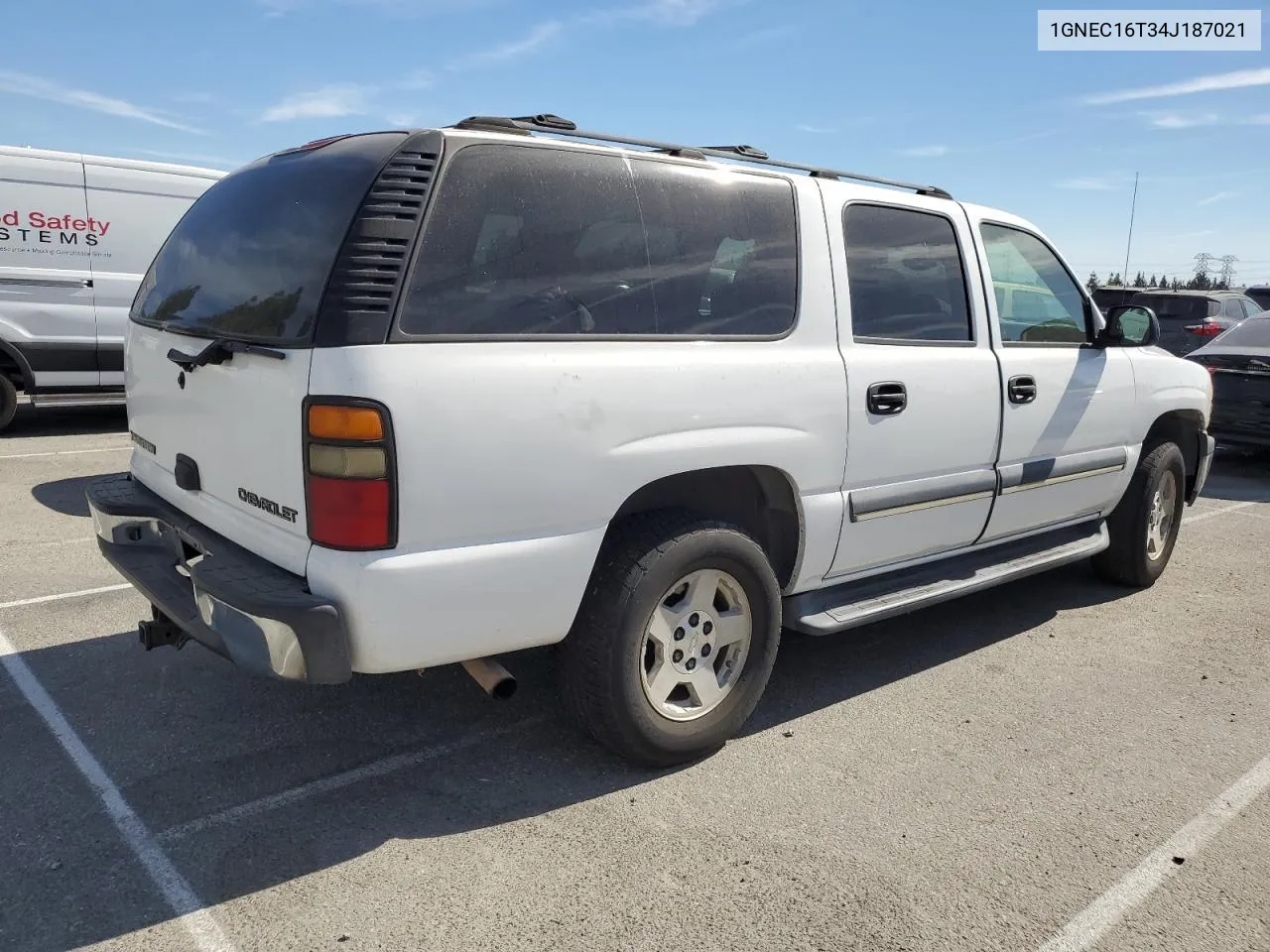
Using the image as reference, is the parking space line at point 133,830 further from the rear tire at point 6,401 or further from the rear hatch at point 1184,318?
the rear hatch at point 1184,318

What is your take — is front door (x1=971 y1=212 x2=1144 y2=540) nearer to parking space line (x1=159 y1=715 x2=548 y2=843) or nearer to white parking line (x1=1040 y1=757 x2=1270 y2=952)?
white parking line (x1=1040 y1=757 x2=1270 y2=952)

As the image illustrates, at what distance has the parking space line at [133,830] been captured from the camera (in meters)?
2.36

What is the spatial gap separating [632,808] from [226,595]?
4.37 feet

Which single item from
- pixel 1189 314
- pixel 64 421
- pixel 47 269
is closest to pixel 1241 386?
pixel 1189 314

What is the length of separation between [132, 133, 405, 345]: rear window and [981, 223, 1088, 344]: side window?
275 centimetres

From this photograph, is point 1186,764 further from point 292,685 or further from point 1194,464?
point 292,685

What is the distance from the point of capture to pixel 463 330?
2.61m

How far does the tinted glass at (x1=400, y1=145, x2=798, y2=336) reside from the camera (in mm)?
2650

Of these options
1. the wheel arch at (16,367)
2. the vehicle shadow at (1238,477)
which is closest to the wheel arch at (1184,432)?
the vehicle shadow at (1238,477)

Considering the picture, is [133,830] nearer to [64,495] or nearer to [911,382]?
[911,382]

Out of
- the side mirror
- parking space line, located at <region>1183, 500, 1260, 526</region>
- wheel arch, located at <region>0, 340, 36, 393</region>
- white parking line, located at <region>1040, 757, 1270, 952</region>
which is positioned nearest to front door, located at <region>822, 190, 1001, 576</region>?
the side mirror

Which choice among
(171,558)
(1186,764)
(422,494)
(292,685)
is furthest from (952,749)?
(171,558)

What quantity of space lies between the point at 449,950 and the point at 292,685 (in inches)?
62.7

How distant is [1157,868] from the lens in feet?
9.15
